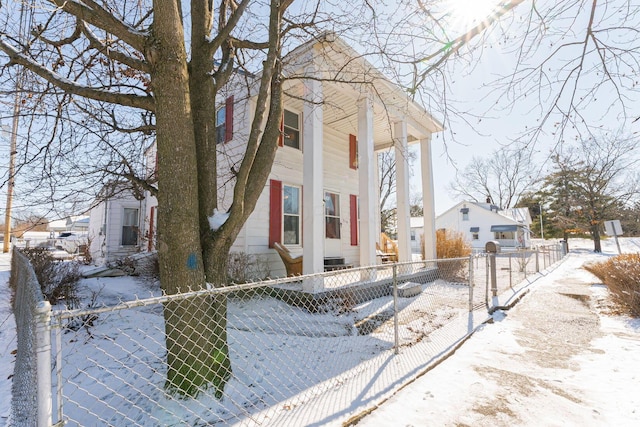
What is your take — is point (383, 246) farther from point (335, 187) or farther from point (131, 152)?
point (131, 152)

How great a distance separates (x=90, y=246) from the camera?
14227 millimetres

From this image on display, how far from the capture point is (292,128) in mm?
8211

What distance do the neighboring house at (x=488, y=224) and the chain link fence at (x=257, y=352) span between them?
27429 mm

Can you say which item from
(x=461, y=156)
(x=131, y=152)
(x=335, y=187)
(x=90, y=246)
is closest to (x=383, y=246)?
(x=335, y=187)

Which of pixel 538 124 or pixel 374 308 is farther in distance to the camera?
pixel 374 308

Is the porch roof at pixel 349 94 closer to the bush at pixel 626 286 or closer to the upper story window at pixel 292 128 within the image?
the upper story window at pixel 292 128

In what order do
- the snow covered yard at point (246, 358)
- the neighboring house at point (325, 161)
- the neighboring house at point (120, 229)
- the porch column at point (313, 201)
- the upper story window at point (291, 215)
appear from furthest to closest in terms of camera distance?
the neighboring house at point (120, 229) < the upper story window at point (291, 215) < the neighboring house at point (325, 161) < the porch column at point (313, 201) < the snow covered yard at point (246, 358)

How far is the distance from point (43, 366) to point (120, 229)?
42.9 ft

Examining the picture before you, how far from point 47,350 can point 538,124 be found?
4.86 meters

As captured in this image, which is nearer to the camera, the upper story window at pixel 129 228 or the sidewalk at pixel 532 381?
the sidewalk at pixel 532 381

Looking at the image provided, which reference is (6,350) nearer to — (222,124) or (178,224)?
(178,224)

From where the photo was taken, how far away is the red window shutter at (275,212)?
24.1 feet

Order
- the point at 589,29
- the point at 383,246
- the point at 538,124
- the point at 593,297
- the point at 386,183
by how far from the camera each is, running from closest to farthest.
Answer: the point at 589,29 < the point at 538,124 < the point at 593,297 < the point at 383,246 < the point at 386,183

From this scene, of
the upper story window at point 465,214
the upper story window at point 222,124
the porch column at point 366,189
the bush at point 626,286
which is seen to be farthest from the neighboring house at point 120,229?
the upper story window at point 465,214
